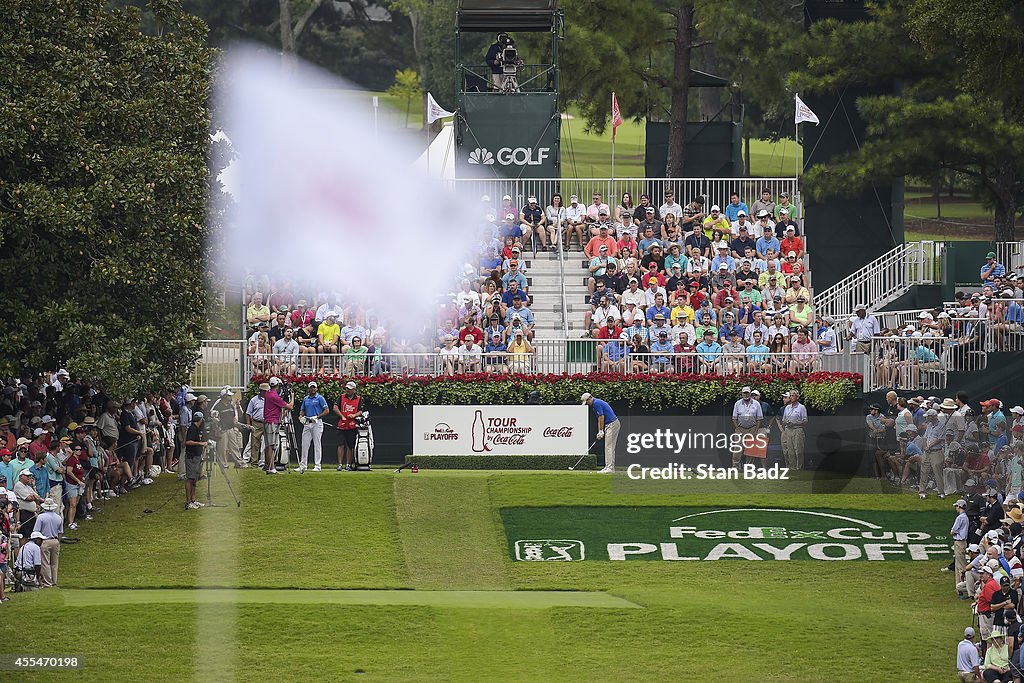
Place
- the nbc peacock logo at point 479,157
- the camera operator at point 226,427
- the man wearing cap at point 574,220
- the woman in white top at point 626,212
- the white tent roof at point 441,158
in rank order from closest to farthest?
the camera operator at point 226,427, the woman in white top at point 626,212, the man wearing cap at point 574,220, the nbc peacock logo at point 479,157, the white tent roof at point 441,158

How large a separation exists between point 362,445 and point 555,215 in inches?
434

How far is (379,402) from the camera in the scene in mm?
36188

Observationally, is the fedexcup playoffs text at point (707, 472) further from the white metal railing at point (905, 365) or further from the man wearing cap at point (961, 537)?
the man wearing cap at point (961, 537)

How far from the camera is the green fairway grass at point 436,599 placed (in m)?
24.5

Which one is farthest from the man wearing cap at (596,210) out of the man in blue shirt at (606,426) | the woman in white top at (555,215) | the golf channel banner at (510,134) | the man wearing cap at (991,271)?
the man in blue shirt at (606,426)

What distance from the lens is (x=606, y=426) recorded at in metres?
35.3

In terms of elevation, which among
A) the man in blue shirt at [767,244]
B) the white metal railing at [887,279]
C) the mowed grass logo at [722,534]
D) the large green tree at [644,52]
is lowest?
the mowed grass logo at [722,534]

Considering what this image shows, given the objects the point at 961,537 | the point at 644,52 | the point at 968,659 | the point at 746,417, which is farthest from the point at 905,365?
the point at 644,52

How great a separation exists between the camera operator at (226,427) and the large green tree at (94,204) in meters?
0.98

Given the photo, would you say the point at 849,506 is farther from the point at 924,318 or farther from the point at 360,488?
the point at 360,488

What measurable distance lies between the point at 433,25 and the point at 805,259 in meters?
45.9

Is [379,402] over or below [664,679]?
over

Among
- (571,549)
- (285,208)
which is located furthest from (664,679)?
(285,208)

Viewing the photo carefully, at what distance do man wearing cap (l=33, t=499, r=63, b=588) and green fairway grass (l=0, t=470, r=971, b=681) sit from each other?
38 cm
